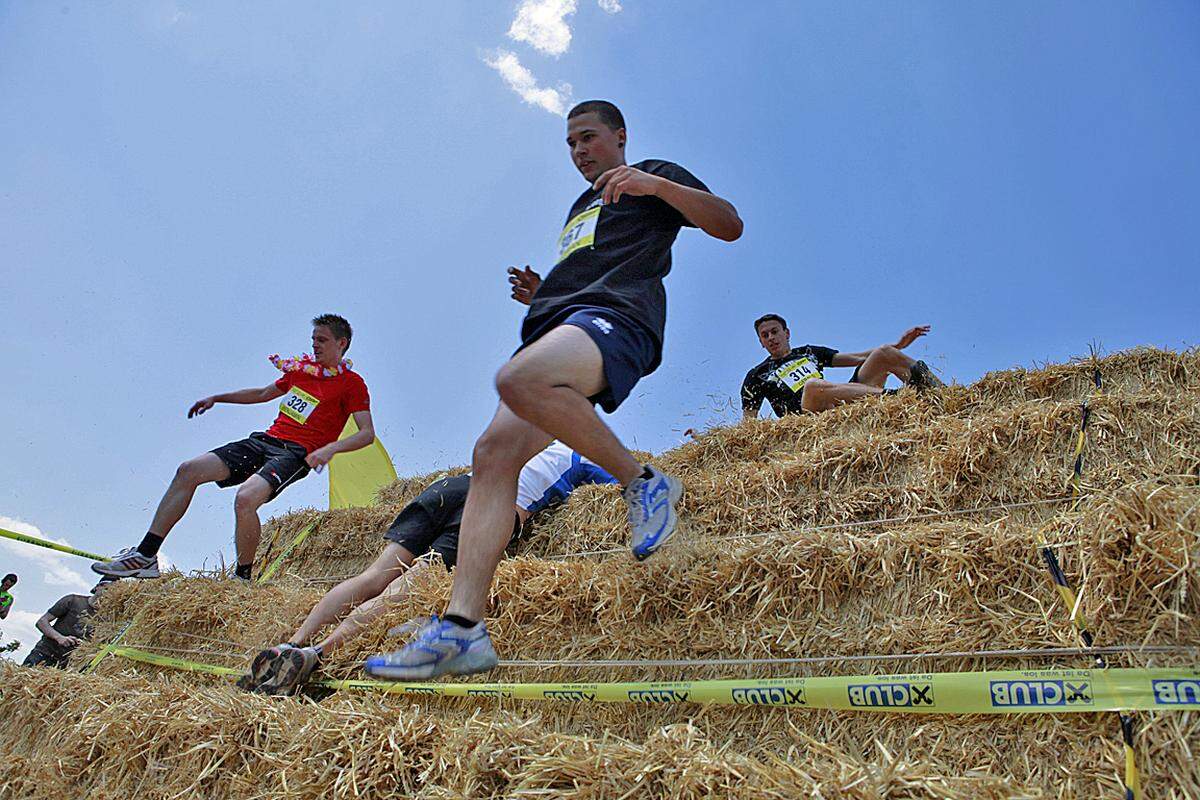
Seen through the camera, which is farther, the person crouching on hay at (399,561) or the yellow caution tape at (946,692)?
the person crouching on hay at (399,561)

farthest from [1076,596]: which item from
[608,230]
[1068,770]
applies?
[608,230]

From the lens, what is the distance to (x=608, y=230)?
8.57ft

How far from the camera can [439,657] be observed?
1.92 metres

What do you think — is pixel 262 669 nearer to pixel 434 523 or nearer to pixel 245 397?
pixel 434 523

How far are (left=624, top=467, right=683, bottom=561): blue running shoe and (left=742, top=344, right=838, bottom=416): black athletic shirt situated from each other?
3.97 m

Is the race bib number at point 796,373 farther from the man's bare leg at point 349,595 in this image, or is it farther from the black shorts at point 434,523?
the man's bare leg at point 349,595

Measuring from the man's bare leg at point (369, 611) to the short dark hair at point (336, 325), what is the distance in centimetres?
329

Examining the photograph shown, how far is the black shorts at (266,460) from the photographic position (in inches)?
211

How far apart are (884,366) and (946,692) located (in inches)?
163

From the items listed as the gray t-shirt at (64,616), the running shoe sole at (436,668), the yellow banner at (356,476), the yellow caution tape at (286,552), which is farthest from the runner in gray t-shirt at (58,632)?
the running shoe sole at (436,668)

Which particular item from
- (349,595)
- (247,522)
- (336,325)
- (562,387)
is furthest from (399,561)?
(336,325)

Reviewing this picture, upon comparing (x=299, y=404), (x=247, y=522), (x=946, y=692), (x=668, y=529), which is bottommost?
(x=946, y=692)

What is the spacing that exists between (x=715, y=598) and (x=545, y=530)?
6.12 feet

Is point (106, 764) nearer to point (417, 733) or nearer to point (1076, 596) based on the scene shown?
point (417, 733)
